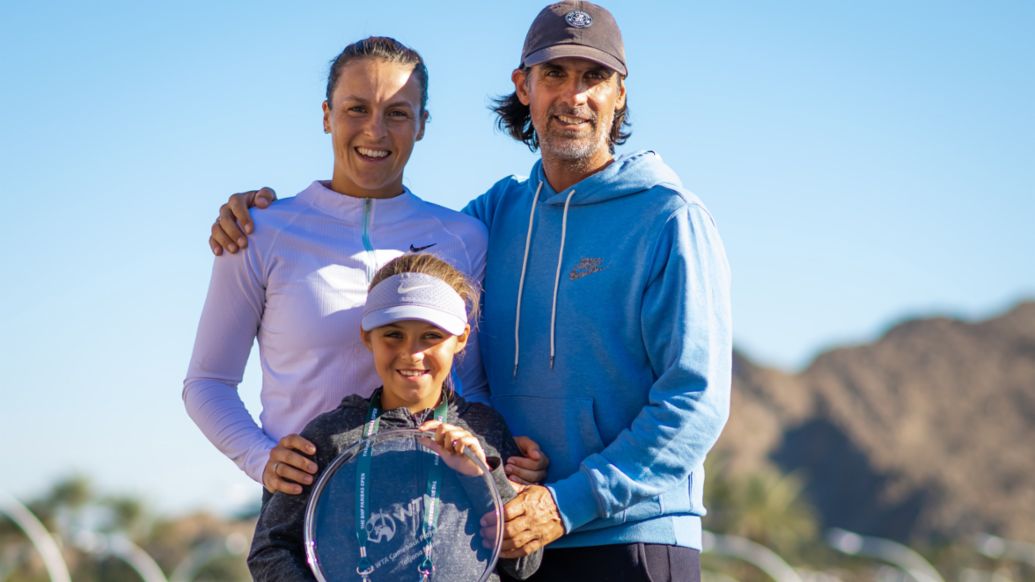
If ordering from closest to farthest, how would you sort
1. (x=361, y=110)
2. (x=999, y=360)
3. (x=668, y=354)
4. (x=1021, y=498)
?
(x=668, y=354)
(x=361, y=110)
(x=1021, y=498)
(x=999, y=360)

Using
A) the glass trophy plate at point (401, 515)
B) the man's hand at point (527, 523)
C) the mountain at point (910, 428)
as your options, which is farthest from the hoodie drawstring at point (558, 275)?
the mountain at point (910, 428)

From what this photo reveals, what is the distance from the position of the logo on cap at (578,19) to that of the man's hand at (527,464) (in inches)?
58.1

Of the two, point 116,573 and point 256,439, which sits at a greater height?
point 256,439

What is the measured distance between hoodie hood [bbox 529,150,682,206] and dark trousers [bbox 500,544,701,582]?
122cm

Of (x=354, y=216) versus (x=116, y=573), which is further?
(x=116, y=573)

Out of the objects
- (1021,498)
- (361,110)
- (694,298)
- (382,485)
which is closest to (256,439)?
(382,485)

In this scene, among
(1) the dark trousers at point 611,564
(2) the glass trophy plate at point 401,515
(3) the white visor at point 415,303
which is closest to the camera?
(2) the glass trophy plate at point 401,515

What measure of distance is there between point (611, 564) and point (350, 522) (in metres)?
0.94

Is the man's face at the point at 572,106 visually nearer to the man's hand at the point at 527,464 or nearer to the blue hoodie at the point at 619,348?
the blue hoodie at the point at 619,348

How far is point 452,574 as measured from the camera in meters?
4.08

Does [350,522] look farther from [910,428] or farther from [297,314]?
[910,428]

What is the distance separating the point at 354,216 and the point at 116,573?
33.7m

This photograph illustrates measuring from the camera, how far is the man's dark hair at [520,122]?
5.53 meters

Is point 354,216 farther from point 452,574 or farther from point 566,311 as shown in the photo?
point 452,574
